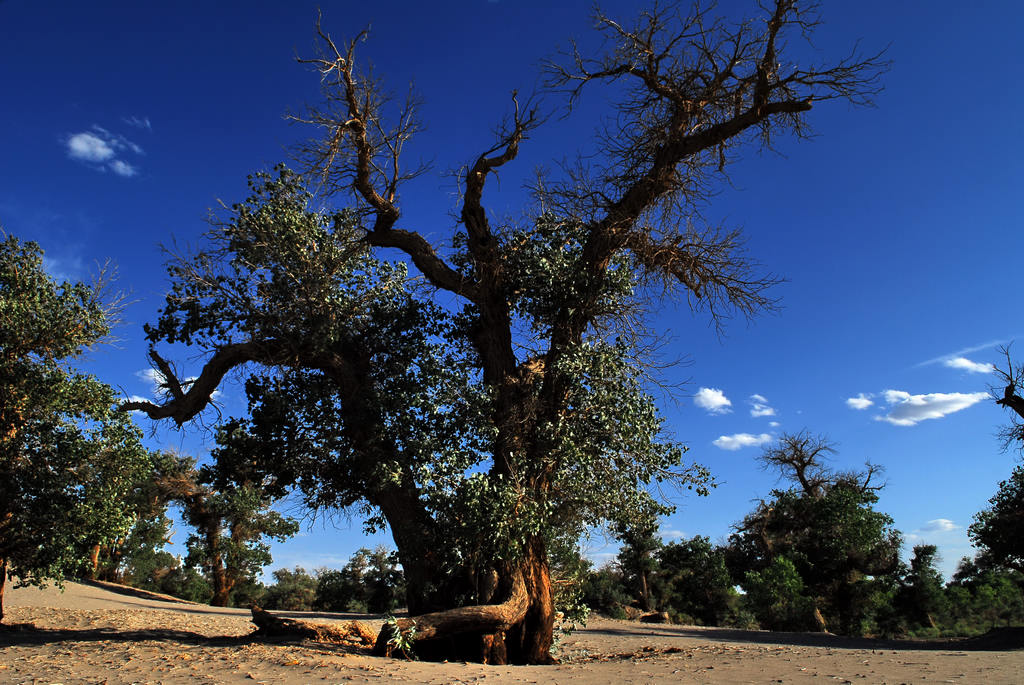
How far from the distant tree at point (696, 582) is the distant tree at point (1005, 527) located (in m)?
10.7

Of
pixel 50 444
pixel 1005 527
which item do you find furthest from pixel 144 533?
pixel 1005 527

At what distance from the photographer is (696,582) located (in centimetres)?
2708

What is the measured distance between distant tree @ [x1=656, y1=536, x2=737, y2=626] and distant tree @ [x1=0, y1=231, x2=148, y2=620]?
73.8 feet

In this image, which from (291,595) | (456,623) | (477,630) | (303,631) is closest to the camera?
(456,623)

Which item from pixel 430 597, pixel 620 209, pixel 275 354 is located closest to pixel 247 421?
pixel 275 354

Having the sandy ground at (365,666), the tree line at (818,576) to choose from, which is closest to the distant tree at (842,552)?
Answer: the tree line at (818,576)

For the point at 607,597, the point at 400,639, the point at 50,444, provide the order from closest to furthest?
the point at 400,639
the point at 50,444
the point at 607,597

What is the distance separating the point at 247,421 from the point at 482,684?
19.0 ft

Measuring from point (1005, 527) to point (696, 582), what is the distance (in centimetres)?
1337

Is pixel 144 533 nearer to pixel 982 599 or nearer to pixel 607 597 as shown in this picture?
pixel 607 597

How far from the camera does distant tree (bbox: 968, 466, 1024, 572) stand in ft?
52.9

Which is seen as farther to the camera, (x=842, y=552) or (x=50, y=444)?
(x=842, y=552)

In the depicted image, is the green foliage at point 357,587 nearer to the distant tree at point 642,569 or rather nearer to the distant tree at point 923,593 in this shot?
the distant tree at point 642,569

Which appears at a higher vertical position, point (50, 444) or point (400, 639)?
point (50, 444)
